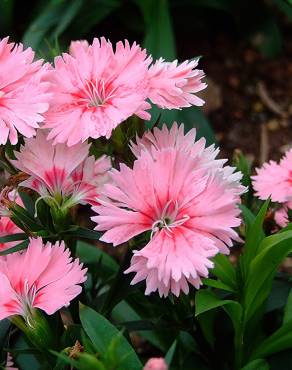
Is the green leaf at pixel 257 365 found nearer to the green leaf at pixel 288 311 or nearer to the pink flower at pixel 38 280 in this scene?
Result: the green leaf at pixel 288 311

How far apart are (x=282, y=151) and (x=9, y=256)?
1.27m

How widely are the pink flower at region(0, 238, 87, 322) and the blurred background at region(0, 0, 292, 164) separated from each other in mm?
1069

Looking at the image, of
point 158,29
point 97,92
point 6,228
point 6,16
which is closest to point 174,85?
point 97,92

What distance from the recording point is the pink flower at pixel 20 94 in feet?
2.89

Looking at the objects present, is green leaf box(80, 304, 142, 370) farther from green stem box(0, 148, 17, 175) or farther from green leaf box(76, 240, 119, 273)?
green leaf box(76, 240, 119, 273)

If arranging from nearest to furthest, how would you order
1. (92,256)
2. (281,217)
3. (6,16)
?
1. (281,217)
2. (92,256)
3. (6,16)

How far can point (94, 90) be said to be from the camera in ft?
3.07

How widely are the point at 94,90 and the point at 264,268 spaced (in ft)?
1.11

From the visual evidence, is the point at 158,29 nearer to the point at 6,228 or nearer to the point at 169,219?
the point at 6,228

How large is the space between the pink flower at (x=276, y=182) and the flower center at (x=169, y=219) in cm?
24

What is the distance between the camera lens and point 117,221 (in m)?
0.85

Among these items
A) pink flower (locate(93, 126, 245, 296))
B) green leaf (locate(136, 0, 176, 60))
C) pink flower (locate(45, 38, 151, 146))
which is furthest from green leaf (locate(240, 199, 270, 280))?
green leaf (locate(136, 0, 176, 60))

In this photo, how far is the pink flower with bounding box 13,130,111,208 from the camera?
93 cm

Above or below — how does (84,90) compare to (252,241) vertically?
above
